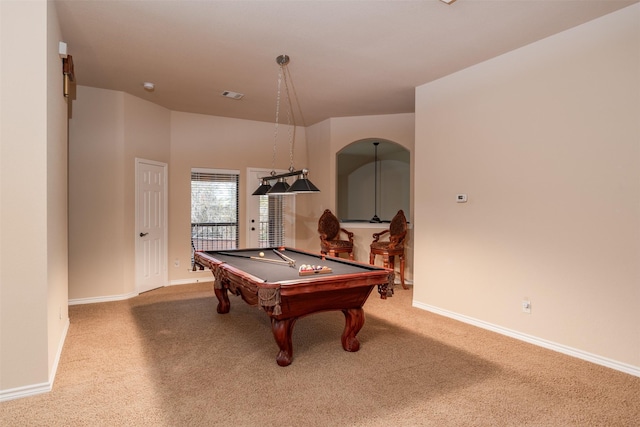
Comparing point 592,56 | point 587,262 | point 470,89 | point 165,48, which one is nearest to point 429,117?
point 470,89

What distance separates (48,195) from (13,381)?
122 centimetres

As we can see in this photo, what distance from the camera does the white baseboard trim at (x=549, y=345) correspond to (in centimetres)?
290

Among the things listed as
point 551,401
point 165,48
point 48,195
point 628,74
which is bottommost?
point 551,401

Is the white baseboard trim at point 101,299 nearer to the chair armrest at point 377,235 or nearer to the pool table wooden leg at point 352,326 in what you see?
the pool table wooden leg at point 352,326

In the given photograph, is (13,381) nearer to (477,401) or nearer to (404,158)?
(477,401)

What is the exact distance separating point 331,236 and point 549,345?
11.4ft

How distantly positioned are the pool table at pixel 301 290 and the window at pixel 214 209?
269 centimetres

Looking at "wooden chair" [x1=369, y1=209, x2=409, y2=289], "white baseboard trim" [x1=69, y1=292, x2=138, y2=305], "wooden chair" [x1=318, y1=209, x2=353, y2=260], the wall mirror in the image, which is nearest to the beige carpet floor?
"white baseboard trim" [x1=69, y1=292, x2=138, y2=305]

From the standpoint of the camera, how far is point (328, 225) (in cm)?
616

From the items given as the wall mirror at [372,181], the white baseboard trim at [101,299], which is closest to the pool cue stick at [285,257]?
the white baseboard trim at [101,299]

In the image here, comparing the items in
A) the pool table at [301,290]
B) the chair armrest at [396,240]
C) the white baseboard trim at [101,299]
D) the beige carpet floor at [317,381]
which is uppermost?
the chair armrest at [396,240]

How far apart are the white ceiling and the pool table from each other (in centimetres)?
204

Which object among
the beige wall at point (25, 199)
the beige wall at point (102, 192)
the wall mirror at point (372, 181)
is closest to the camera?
the beige wall at point (25, 199)

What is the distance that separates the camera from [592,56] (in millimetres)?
3064
